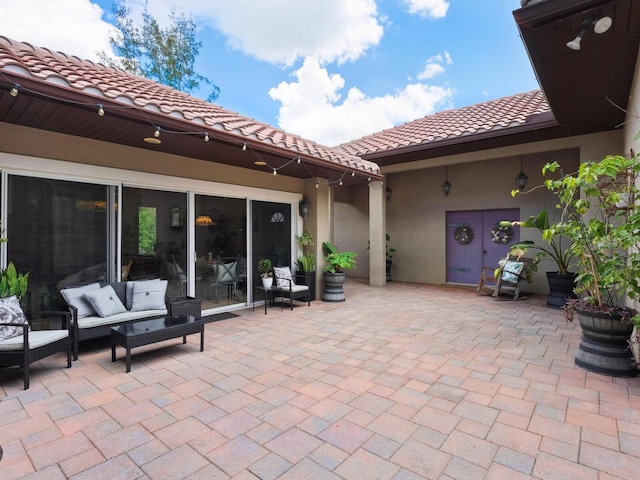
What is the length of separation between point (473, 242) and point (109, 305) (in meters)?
8.32

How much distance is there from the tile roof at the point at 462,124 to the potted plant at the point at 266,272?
12.8 feet

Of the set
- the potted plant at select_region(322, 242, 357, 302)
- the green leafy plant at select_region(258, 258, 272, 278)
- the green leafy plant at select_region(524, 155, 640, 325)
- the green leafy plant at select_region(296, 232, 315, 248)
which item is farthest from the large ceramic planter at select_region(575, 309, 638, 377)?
the green leafy plant at select_region(296, 232, 315, 248)

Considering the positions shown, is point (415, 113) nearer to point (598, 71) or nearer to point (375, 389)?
point (598, 71)

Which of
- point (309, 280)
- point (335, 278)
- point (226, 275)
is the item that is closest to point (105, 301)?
point (226, 275)

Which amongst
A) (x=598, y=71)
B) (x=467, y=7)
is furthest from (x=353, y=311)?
(x=467, y=7)

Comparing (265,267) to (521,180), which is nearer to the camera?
(265,267)

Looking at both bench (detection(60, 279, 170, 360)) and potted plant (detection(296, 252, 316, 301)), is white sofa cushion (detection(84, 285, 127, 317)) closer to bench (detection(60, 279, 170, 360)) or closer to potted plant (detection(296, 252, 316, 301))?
bench (detection(60, 279, 170, 360))

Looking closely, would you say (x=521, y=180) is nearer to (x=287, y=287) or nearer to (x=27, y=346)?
(x=287, y=287)

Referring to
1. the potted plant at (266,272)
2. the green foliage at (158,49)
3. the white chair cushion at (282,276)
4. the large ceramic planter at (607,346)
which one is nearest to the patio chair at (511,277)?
the large ceramic planter at (607,346)

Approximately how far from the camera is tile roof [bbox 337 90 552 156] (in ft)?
21.9

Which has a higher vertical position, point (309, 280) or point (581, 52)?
point (581, 52)

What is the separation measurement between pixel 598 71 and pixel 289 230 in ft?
18.1

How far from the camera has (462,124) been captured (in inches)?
307

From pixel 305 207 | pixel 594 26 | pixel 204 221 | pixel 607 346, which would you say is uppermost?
pixel 594 26
